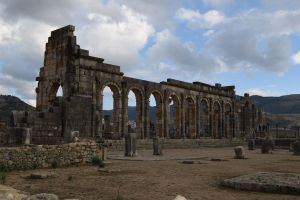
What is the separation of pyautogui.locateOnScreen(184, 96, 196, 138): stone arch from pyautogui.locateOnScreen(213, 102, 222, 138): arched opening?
14.4 ft

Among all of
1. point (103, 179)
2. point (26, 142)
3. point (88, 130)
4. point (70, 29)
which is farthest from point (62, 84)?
point (103, 179)

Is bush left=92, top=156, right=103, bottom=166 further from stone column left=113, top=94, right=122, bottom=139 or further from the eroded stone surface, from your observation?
stone column left=113, top=94, right=122, bottom=139

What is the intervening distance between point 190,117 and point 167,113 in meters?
4.20

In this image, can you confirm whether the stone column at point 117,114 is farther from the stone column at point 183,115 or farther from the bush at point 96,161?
the bush at point 96,161

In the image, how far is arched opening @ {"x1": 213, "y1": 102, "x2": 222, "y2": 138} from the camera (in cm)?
3899

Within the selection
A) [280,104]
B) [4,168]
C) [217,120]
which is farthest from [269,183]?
[280,104]

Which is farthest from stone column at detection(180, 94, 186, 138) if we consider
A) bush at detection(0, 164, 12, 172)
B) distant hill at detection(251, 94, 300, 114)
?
→ distant hill at detection(251, 94, 300, 114)

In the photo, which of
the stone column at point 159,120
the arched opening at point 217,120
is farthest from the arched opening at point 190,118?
the arched opening at point 217,120

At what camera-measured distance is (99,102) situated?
25.7 m

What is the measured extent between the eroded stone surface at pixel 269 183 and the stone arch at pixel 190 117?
26.1m

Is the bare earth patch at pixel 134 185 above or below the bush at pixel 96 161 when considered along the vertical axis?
below

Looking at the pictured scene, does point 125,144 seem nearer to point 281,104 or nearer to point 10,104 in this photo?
point 10,104

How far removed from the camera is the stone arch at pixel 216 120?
38.9 m

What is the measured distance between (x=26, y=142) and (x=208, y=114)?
25.7 metres
